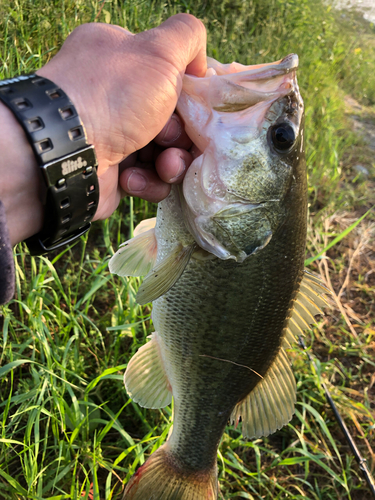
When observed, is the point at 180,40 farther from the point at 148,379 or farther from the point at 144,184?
the point at 148,379

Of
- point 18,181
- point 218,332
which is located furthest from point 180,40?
point 218,332

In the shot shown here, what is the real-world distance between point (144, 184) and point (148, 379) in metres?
0.87

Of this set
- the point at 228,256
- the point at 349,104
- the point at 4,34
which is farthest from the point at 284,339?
the point at 349,104

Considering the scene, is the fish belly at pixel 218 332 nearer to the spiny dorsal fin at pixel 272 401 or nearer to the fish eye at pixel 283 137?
the spiny dorsal fin at pixel 272 401

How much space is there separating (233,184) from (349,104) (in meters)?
6.84

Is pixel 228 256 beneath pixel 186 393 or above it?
above

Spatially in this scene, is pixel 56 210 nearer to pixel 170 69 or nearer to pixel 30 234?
pixel 30 234

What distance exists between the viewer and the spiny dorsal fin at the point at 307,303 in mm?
1586

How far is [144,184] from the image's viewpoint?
1.47 metres

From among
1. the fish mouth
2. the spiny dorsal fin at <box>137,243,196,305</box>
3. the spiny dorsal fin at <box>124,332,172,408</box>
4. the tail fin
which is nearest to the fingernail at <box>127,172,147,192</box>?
the spiny dorsal fin at <box>137,243,196,305</box>

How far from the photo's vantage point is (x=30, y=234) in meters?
1.19

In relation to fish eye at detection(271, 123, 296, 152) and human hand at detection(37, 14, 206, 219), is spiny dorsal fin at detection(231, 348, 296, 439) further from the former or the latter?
human hand at detection(37, 14, 206, 219)

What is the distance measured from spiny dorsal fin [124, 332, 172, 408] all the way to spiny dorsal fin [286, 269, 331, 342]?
0.60 meters

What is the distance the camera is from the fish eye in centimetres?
126
